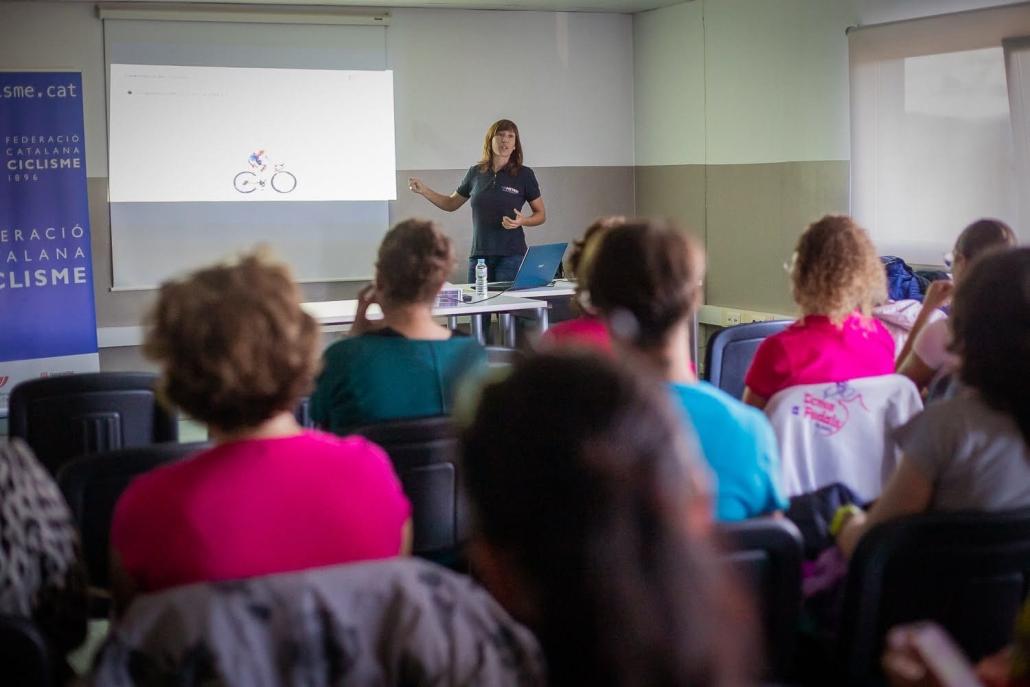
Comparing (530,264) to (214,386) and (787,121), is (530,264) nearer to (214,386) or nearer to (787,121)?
(787,121)

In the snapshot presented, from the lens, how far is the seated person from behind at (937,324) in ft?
10.3

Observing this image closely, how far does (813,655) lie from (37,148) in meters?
5.62

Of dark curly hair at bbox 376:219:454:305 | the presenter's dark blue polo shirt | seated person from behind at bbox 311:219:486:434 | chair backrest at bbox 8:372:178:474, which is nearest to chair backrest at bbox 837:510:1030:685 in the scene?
seated person from behind at bbox 311:219:486:434

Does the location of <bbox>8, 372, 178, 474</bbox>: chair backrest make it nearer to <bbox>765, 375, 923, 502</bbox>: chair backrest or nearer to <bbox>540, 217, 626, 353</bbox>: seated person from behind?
<bbox>540, 217, 626, 353</bbox>: seated person from behind

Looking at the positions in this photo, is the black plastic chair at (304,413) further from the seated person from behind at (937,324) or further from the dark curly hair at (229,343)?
the seated person from behind at (937,324)

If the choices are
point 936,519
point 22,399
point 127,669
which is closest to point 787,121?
point 22,399

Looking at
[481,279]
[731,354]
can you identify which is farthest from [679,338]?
[481,279]

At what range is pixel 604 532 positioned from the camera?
838 mm

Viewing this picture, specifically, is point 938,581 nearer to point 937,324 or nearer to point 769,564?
point 769,564

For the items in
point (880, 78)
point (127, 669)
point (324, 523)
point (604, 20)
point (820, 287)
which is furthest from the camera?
point (604, 20)

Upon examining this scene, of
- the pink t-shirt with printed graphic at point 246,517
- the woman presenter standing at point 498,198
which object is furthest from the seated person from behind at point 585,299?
the woman presenter standing at point 498,198

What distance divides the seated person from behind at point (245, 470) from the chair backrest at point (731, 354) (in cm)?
205

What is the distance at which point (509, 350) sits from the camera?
10.9 feet

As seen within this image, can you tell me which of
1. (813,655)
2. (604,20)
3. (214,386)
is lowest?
(813,655)
